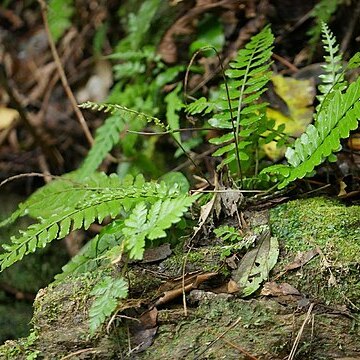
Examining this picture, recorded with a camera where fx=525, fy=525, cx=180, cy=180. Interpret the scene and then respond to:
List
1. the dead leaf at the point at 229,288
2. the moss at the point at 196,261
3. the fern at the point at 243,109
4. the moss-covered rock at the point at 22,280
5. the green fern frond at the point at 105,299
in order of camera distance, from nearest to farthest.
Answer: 1. the green fern frond at the point at 105,299
2. the dead leaf at the point at 229,288
3. the moss at the point at 196,261
4. the fern at the point at 243,109
5. the moss-covered rock at the point at 22,280

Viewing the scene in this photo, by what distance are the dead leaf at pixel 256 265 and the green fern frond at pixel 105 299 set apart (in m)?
0.44

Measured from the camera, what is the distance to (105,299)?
67.6 inches

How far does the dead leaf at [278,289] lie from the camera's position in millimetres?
1853

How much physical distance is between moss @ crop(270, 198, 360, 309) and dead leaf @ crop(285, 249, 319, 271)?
1 cm

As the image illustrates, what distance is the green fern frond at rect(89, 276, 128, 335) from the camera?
167cm

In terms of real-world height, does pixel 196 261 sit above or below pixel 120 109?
below

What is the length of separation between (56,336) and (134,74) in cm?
224

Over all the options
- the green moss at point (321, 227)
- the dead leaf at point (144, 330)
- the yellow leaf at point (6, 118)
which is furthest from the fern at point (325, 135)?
the yellow leaf at point (6, 118)

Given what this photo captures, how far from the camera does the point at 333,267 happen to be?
6.13 feet

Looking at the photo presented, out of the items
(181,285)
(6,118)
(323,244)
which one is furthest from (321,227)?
(6,118)

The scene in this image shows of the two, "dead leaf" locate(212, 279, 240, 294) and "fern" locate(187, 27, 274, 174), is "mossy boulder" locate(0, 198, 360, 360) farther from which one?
"fern" locate(187, 27, 274, 174)

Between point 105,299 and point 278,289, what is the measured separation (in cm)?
61

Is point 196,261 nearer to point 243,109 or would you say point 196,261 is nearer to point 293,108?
point 243,109

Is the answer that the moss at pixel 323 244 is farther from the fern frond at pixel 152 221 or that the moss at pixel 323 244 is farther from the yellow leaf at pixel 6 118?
the yellow leaf at pixel 6 118
